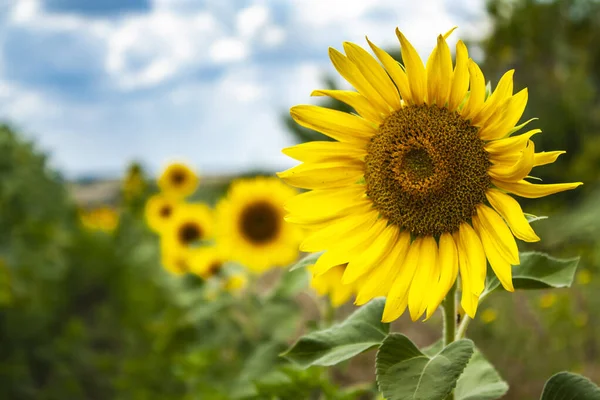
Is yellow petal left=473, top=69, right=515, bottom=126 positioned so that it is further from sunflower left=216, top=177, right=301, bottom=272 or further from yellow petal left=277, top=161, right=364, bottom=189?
sunflower left=216, top=177, right=301, bottom=272

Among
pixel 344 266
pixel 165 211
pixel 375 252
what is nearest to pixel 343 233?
pixel 375 252

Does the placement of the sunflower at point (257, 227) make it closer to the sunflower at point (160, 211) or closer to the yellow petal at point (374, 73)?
the sunflower at point (160, 211)

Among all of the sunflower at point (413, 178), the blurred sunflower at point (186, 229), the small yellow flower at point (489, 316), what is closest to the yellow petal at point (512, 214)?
the sunflower at point (413, 178)

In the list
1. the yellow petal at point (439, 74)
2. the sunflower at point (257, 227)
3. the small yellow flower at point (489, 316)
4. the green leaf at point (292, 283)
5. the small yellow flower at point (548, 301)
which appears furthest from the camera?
the small yellow flower at point (548, 301)

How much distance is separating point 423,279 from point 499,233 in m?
0.13

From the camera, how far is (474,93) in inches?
36.7

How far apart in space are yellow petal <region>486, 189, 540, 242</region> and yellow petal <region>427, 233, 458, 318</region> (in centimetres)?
9

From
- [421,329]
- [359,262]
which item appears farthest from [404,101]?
[421,329]

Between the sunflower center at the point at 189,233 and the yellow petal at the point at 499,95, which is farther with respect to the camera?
A: the sunflower center at the point at 189,233

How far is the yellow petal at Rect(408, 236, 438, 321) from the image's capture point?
3.10 ft

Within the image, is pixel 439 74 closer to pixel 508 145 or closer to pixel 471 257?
pixel 508 145

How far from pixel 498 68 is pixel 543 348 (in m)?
8.17

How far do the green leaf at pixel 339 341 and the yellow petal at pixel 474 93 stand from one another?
1.19 ft

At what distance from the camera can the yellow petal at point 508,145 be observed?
895 millimetres
